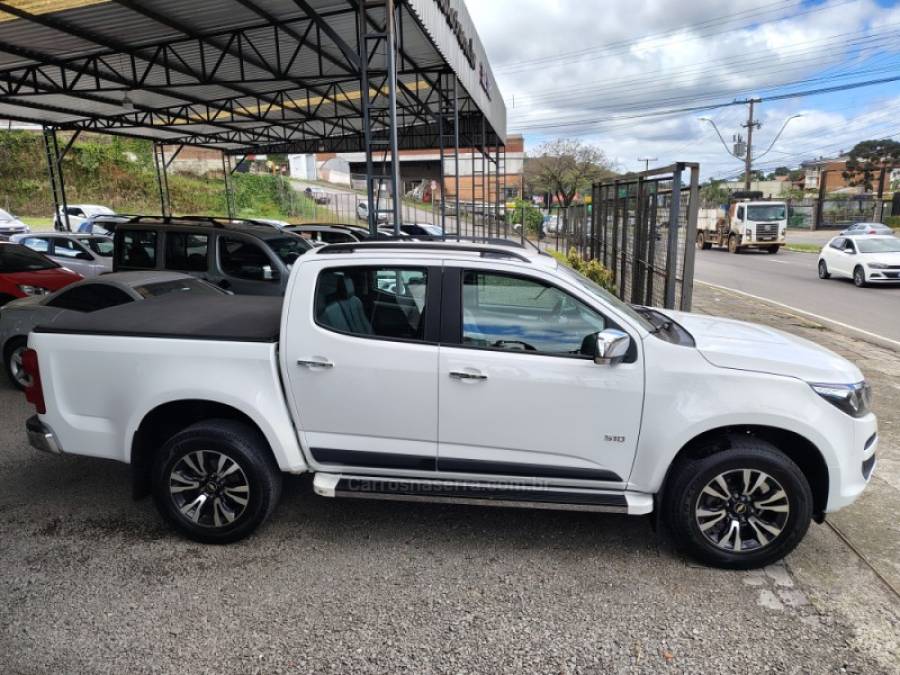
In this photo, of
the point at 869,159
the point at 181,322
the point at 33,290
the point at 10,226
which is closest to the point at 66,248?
the point at 33,290

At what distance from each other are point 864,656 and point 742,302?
41.4ft

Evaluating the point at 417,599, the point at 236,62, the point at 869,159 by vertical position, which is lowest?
the point at 417,599

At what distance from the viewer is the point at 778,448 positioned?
359cm

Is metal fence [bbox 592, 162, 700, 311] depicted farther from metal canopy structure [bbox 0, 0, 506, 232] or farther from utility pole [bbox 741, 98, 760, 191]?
utility pole [bbox 741, 98, 760, 191]

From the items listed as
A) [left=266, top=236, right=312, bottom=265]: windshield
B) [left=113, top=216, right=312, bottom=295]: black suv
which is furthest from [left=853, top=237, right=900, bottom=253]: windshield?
[left=113, top=216, right=312, bottom=295]: black suv

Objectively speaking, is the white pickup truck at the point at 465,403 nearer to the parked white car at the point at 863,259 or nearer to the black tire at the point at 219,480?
the black tire at the point at 219,480

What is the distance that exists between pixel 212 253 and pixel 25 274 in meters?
2.50

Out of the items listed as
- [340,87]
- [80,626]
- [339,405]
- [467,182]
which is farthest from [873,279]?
[467,182]

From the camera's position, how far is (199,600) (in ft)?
11.0

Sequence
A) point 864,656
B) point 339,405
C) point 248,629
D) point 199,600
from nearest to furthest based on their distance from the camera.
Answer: point 864,656
point 248,629
point 199,600
point 339,405

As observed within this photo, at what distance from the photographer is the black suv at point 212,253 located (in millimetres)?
8938

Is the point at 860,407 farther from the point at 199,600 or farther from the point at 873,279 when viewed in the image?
the point at 873,279

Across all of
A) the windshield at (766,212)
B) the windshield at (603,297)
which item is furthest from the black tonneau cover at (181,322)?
the windshield at (766,212)

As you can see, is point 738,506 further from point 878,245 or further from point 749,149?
point 749,149
